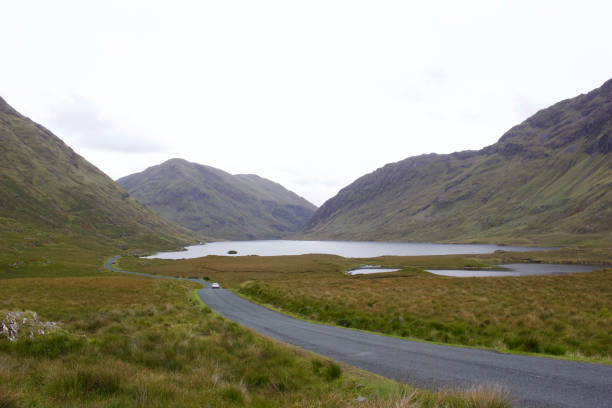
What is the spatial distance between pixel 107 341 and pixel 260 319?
50.9 feet

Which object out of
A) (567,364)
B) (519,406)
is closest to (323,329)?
(567,364)

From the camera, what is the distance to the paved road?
783 centimetres

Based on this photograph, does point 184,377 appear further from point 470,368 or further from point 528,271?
point 528,271

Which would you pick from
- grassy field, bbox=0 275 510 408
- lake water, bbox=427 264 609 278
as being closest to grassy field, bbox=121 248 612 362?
grassy field, bbox=0 275 510 408

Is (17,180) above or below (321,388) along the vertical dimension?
above

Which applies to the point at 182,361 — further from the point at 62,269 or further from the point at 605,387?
the point at 62,269

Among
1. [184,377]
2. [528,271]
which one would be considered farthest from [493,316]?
[528,271]

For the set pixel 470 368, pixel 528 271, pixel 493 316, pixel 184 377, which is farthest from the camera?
pixel 528 271

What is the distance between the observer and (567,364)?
1049 cm

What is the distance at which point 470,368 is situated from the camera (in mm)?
10625

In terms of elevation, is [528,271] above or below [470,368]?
below

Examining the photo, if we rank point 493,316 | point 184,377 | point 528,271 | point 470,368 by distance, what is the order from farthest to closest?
1. point 528,271
2. point 493,316
3. point 470,368
4. point 184,377

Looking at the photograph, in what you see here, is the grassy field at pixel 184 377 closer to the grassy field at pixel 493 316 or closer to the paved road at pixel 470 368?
the paved road at pixel 470 368

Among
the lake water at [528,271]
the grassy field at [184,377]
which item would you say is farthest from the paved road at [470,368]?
the lake water at [528,271]
